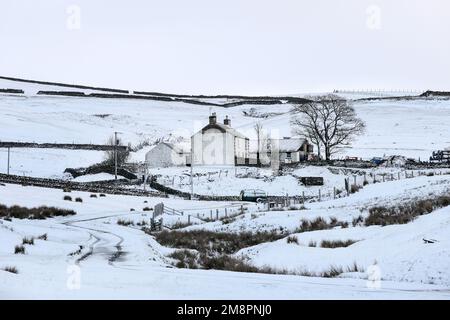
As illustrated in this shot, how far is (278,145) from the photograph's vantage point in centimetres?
9344

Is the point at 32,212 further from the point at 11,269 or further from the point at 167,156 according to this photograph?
the point at 167,156

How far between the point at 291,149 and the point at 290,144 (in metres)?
1.94

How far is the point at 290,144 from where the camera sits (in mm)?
92812

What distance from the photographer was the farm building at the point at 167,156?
9100 cm

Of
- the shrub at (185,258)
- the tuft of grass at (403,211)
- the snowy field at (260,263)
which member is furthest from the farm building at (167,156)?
the shrub at (185,258)

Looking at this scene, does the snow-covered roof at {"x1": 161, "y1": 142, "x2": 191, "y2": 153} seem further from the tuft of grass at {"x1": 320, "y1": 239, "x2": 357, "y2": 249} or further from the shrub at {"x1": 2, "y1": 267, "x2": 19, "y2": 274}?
the shrub at {"x1": 2, "y1": 267, "x2": 19, "y2": 274}

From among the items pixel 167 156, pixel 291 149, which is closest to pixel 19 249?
pixel 167 156

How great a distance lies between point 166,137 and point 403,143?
4810cm

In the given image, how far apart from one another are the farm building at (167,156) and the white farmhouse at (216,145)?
2649 mm

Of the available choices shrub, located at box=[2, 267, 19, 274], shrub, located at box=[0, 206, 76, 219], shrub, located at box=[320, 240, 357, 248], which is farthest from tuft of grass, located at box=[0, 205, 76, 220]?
shrub, located at box=[2, 267, 19, 274]
